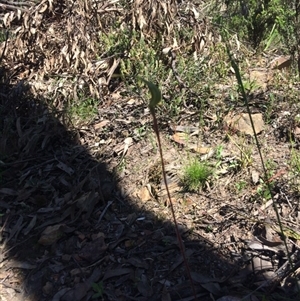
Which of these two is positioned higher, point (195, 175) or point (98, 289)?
point (195, 175)

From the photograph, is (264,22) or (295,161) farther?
(264,22)

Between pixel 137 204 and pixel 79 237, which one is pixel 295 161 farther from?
pixel 79 237

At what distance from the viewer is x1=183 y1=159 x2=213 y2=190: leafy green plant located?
3447mm

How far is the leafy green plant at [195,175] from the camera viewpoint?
345cm

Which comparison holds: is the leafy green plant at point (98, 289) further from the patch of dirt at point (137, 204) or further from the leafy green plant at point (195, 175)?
the leafy green plant at point (195, 175)

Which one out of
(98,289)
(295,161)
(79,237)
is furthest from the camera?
(295,161)

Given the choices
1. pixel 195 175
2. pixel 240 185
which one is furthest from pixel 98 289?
pixel 240 185

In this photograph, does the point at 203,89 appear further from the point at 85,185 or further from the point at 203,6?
the point at 203,6

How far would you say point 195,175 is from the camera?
3.44 m

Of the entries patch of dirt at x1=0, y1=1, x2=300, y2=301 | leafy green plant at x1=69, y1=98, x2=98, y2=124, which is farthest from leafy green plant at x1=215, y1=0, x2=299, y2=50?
leafy green plant at x1=69, y1=98, x2=98, y2=124

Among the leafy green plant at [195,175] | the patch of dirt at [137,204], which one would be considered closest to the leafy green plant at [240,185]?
the patch of dirt at [137,204]

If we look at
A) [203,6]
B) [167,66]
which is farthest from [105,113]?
[203,6]

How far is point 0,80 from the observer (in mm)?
4926

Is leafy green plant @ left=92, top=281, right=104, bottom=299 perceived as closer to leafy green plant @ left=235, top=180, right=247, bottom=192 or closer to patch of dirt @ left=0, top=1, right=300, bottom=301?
patch of dirt @ left=0, top=1, right=300, bottom=301
